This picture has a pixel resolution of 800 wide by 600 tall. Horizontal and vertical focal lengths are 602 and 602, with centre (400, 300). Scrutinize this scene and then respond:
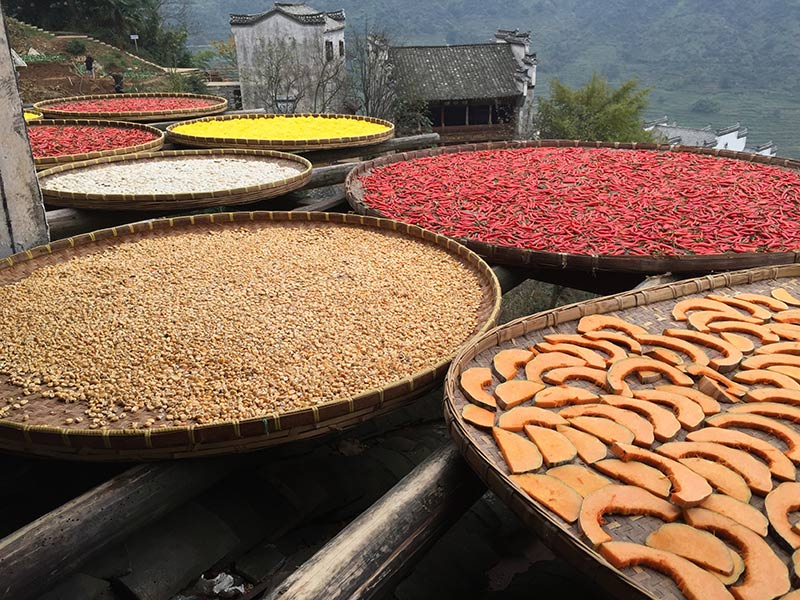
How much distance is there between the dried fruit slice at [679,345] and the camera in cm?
228

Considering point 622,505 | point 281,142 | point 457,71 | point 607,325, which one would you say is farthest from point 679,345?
point 457,71

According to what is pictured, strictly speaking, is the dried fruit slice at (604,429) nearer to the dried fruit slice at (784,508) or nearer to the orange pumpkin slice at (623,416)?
the orange pumpkin slice at (623,416)

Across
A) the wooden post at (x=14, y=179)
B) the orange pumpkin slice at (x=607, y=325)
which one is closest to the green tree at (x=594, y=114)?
the wooden post at (x=14, y=179)

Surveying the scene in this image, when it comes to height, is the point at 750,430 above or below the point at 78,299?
below

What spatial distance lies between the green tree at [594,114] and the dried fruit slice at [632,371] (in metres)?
22.8

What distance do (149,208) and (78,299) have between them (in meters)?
1.32

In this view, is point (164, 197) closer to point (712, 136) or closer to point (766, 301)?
point (766, 301)

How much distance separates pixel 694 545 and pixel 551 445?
444 millimetres

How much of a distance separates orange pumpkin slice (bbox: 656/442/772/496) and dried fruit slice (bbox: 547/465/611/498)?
25 centimetres

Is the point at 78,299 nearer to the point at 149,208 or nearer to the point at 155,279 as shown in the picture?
the point at 155,279

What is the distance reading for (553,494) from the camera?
1.60m

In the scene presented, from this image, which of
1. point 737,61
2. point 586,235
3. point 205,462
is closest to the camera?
point 205,462

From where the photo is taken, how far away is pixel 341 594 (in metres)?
1.46

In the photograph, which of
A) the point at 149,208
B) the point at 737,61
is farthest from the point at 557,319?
the point at 737,61
